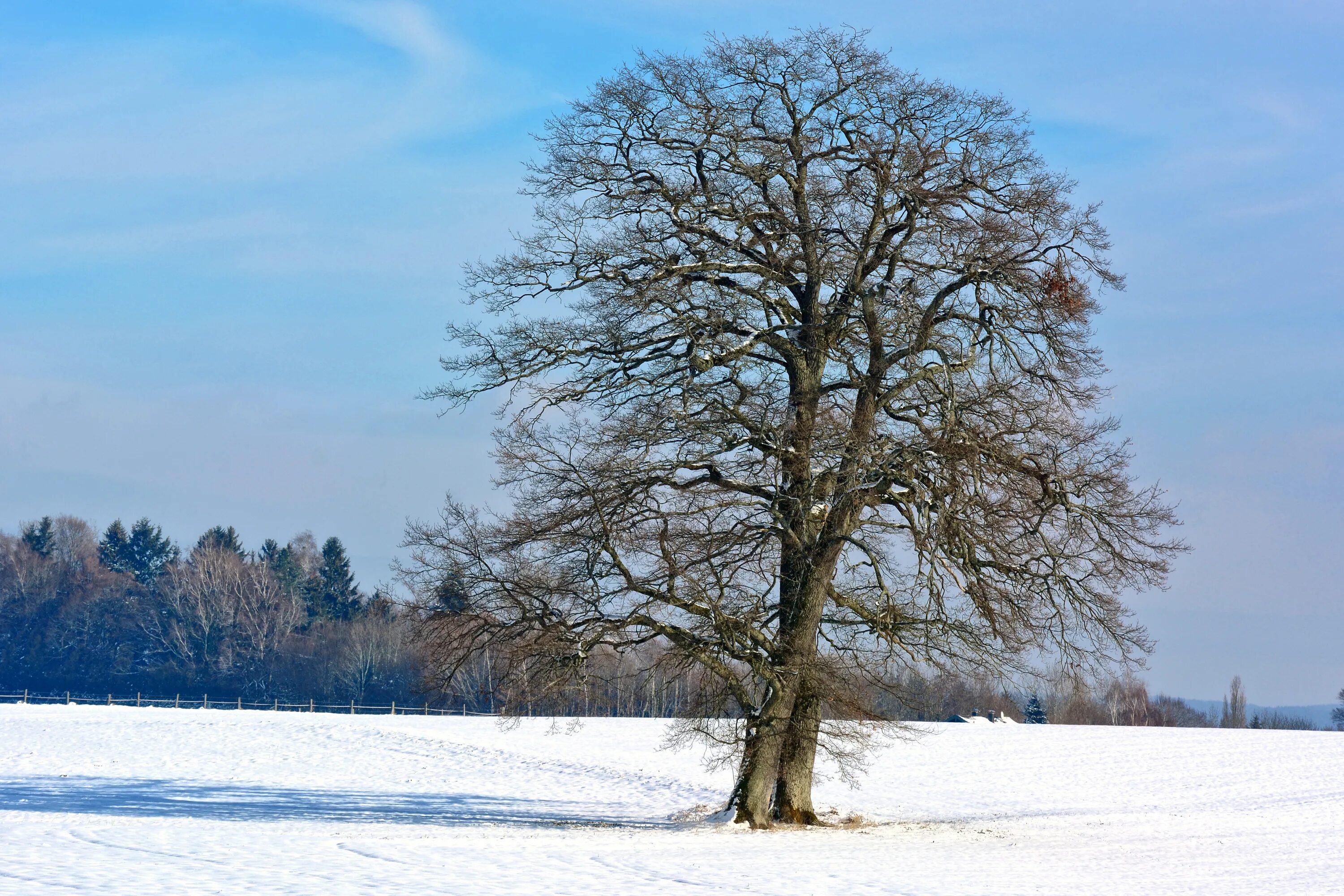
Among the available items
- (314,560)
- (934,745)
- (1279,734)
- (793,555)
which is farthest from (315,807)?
(314,560)

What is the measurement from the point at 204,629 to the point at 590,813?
7327 cm

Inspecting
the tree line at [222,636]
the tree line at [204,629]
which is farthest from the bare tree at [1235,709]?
the tree line at [204,629]

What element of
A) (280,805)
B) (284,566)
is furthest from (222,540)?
(280,805)

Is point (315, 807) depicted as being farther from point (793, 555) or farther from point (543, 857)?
point (793, 555)

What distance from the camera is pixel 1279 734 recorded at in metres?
51.1

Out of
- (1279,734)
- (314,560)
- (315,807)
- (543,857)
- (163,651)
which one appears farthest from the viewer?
(314,560)

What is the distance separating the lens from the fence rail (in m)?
73.2

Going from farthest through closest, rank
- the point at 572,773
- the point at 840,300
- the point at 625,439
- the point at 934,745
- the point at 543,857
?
the point at 934,745 < the point at 572,773 < the point at 840,300 < the point at 625,439 < the point at 543,857

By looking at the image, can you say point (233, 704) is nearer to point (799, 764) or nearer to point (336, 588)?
point (336, 588)

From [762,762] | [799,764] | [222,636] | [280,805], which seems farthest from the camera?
[222,636]

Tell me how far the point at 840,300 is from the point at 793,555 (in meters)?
4.22

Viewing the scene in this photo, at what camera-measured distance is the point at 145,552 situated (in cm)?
11112

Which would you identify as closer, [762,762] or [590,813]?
[762,762]

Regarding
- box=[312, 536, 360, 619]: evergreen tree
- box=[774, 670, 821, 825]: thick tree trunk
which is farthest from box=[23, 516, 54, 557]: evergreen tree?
box=[774, 670, 821, 825]: thick tree trunk
